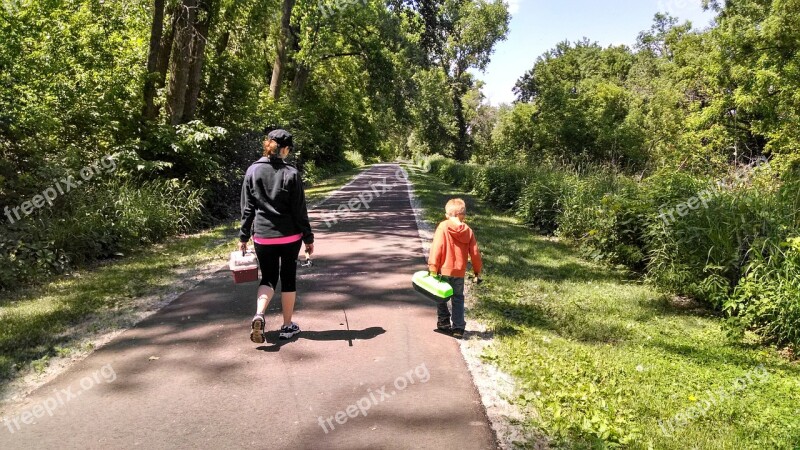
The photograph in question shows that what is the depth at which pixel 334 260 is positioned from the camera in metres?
9.24

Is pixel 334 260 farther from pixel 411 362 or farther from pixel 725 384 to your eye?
pixel 725 384

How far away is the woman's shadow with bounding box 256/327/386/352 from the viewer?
5230mm

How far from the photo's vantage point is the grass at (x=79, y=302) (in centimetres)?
500

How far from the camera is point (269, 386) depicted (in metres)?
4.25

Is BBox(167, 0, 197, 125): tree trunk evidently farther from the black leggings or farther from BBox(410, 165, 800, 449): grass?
the black leggings

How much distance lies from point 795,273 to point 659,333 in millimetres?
1510

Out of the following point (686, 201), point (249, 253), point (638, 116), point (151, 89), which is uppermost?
point (638, 116)

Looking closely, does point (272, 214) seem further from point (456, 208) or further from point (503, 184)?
point (503, 184)

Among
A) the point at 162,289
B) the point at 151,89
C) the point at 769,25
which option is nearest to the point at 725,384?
the point at 162,289

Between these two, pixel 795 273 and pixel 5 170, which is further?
pixel 5 170

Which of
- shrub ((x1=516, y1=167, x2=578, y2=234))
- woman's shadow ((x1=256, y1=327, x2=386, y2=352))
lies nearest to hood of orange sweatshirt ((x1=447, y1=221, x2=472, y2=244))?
woman's shadow ((x1=256, y1=327, x2=386, y2=352))

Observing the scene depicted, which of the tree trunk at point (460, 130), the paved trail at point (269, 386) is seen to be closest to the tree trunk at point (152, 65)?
the paved trail at point (269, 386)

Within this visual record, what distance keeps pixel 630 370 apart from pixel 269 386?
3226 millimetres

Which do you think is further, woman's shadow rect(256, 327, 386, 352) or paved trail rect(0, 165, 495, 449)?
woman's shadow rect(256, 327, 386, 352)
